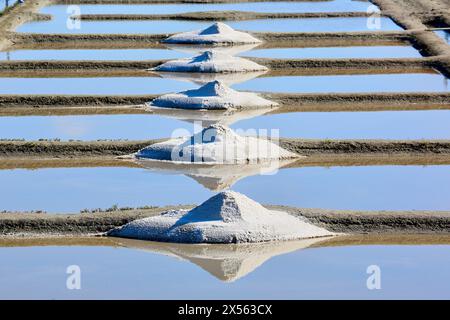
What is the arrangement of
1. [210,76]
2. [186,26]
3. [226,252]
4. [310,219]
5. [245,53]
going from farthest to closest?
[186,26] < [245,53] < [210,76] < [310,219] < [226,252]

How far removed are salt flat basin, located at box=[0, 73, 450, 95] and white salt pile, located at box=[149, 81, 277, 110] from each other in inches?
38.9

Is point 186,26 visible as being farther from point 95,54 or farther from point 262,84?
point 262,84

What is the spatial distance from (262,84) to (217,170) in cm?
631

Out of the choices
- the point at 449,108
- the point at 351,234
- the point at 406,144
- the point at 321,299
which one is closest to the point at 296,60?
the point at 449,108

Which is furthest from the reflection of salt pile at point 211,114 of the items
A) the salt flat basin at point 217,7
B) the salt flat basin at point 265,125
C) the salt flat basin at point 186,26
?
the salt flat basin at point 217,7

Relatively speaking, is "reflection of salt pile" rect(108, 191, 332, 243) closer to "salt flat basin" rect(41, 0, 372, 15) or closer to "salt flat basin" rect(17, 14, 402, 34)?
"salt flat basin" rect(17, 14, 402, 34)

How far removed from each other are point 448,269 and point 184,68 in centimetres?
1201

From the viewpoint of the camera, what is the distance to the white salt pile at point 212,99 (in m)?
20.5

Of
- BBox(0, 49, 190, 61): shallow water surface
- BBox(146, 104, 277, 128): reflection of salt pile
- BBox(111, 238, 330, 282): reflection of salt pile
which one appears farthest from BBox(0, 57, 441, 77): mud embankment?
BBox(111, 238, 330, 282): reflection of salt pile

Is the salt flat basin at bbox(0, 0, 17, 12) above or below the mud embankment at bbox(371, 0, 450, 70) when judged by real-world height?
above

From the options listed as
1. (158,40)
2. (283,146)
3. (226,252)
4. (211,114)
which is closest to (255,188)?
(283,146)

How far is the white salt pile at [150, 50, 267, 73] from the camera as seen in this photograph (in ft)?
78.2

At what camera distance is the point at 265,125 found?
63.3 feet

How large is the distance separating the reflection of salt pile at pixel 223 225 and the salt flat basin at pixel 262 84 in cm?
808
